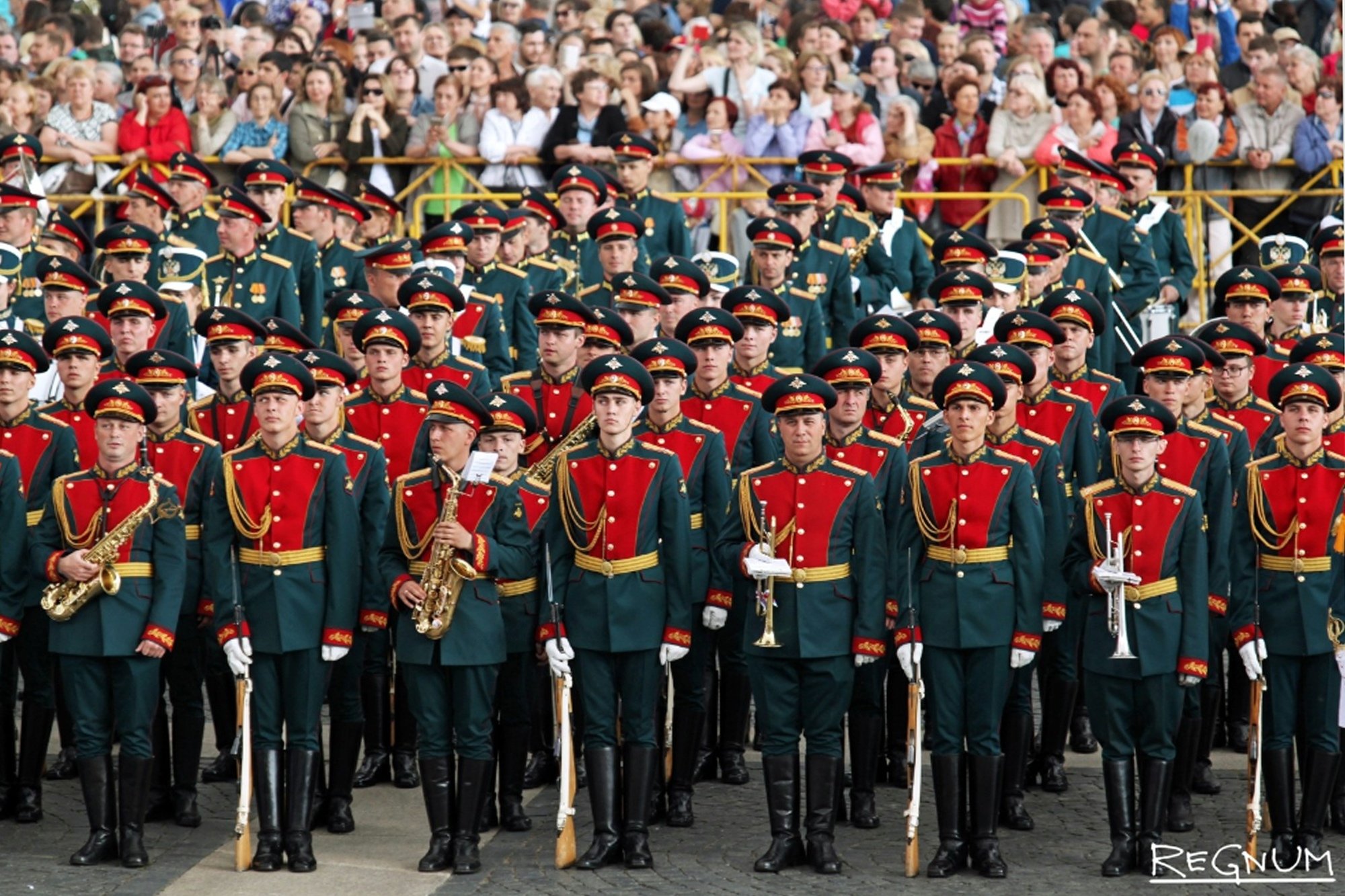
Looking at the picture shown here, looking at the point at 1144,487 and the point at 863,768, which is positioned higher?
the point at 1144,487

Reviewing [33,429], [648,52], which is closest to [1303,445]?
[33,429]

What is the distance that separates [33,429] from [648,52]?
902 centimetres

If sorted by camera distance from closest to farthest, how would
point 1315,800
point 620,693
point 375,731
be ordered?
point 1315,800 < point 620,693 < point 375,731

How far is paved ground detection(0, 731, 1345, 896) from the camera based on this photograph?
10086 millimetres

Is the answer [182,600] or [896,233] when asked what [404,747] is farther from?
[896,233]

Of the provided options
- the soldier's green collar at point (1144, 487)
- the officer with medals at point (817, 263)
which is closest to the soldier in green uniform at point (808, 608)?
the soldier's green collar at point (1144, 487)

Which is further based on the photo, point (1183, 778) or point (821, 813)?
point (1183, 778)

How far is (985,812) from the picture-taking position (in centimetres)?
1027

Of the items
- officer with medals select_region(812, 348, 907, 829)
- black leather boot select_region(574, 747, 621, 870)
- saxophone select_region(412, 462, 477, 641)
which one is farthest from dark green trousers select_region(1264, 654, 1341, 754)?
saxophone select_region(412, 462, 477, 641)

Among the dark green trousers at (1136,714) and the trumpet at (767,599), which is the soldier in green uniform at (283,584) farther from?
the dark green trousers at (1136,714)

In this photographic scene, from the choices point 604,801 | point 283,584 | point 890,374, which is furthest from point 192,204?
point 604,801

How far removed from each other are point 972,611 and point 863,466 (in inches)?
38.1

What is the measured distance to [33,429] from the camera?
11.4 m

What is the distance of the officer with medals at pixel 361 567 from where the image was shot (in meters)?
10.7
